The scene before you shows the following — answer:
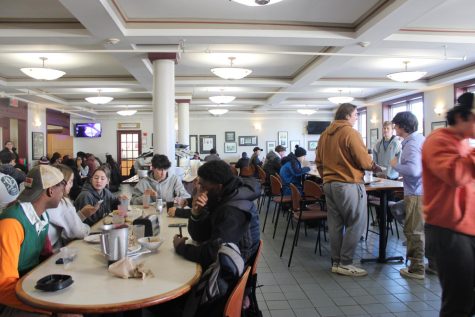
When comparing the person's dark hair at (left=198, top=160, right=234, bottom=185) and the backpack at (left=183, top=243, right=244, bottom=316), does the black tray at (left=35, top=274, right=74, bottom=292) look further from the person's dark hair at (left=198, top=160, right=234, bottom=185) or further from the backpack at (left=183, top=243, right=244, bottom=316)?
the person's dark hair at (left=198, top=160, right=234, bottom=185)

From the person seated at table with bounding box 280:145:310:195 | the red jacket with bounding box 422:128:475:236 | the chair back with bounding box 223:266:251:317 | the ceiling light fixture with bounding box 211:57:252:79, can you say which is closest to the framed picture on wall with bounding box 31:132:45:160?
the ceiling light fixture with bounding box 211:57:252:79

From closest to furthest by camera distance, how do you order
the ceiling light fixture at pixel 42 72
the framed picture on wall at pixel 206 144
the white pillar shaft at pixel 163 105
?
the white pillar shaft at pixel 163 105 → the ceiling light fixture at pixel 42 72 → the framed picture on wall at pixel 206 144

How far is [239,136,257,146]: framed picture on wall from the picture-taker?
14.9m

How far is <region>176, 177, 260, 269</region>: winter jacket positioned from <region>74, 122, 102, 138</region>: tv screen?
45.1 ft

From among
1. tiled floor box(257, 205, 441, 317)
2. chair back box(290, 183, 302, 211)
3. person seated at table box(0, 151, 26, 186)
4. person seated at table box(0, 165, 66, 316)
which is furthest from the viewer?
person seated at table box(0, 151, 26, 186)

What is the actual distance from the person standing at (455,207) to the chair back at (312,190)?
2216 mm

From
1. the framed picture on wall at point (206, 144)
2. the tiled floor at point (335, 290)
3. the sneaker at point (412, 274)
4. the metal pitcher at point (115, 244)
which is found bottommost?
the tiled floor at point (335, 290)

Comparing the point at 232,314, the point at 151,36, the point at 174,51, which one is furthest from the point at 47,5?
the point at 232,314

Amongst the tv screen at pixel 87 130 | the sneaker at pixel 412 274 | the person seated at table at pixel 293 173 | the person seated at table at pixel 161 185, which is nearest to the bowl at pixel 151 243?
the person seated at table at pixel 161 185

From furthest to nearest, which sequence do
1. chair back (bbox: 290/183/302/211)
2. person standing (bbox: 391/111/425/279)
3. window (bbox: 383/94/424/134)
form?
window (bbox: 383/94/424/134) → chair back (bbox: 290/183/302/211) → person standing (bbox: 391/111/425/279)

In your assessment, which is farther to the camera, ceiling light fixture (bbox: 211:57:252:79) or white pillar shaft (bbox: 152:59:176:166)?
ceiling light fixture (bbox: 211:57:252:79)

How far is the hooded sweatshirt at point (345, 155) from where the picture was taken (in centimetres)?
337

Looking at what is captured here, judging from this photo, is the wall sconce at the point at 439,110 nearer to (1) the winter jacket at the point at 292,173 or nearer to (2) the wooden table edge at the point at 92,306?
(1) the winter jacket at the point at 292,173

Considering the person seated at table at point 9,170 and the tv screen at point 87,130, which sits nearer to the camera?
the person seated at table at point 9,170
